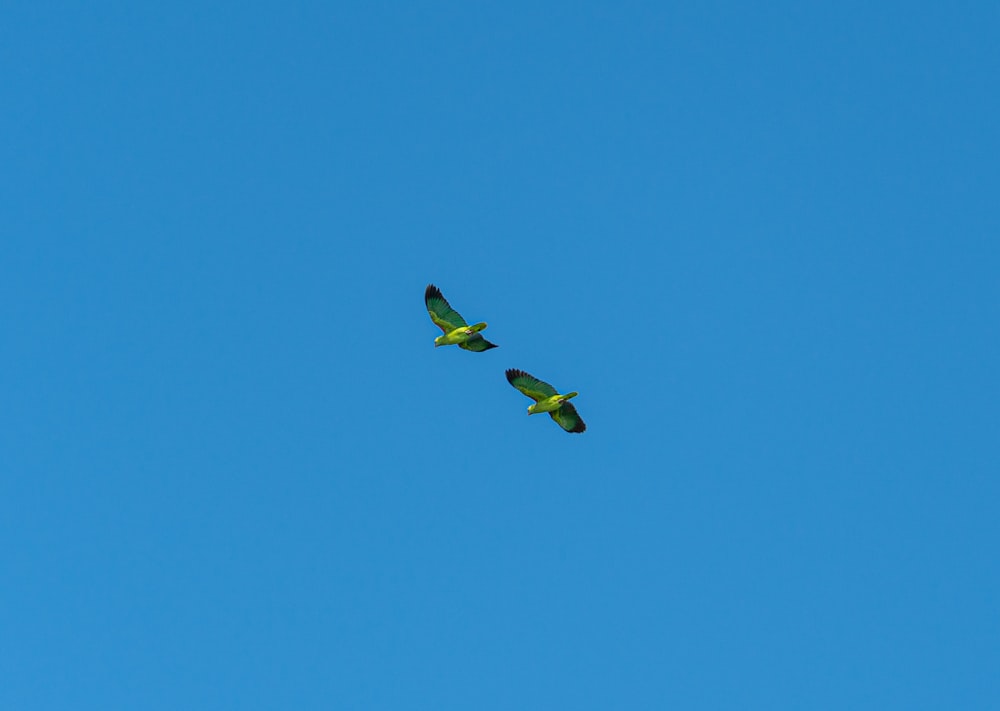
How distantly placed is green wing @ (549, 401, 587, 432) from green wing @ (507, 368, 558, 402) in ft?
4.23

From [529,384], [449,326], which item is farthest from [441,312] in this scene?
[529,384]

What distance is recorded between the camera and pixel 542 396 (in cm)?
7062

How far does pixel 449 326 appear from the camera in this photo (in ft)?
231

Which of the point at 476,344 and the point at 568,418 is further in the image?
the point at 568,418

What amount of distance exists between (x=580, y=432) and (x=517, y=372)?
14.4 feet

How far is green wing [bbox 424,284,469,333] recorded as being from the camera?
70312 millimetres

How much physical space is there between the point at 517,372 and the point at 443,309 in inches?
160

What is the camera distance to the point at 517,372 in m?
70.2

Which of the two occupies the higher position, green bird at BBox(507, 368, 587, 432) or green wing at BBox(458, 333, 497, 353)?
green wing at BBox(458, 333, 497, 353)

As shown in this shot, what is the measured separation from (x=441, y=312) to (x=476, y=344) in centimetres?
202

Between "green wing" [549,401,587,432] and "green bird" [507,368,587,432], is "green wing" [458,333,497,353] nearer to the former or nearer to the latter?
"green bird" [507,368,587,432]

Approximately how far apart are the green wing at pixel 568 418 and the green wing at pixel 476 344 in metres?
4.11

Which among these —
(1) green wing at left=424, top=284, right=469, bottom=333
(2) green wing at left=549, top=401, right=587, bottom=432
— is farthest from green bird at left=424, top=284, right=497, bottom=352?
(2) green wing at left=549, top=401, right=587, bottom=432

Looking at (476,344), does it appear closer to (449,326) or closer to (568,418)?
(449,326)
